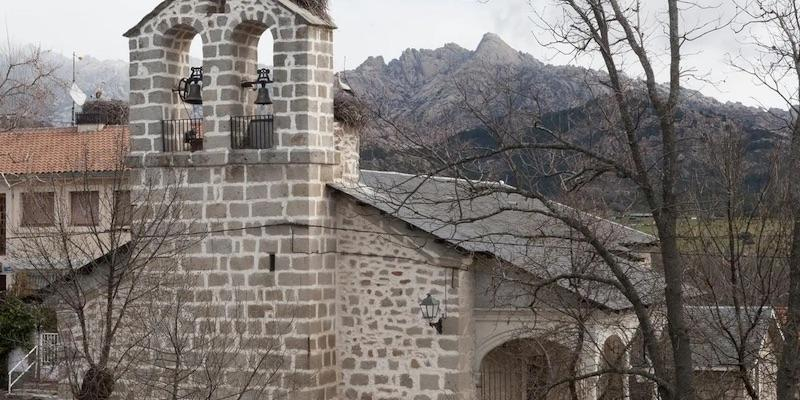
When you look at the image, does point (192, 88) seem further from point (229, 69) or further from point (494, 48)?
point (494, 48)

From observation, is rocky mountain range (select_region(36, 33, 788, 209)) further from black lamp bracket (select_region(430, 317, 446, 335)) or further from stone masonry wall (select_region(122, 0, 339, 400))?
black lamp bracket (select_region(430, 317, 446, 335))

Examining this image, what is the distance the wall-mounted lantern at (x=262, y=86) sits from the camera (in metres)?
20.5

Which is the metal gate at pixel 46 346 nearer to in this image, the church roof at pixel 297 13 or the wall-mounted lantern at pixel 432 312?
the church roof at pixel 297 13

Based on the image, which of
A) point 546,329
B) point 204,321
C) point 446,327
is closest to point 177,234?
point 204,321

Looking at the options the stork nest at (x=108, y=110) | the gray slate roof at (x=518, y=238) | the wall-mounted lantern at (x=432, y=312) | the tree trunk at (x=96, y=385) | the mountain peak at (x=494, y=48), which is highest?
the mountain peak at (x=494, y=48)

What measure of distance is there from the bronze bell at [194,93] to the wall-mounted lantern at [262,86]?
708mm

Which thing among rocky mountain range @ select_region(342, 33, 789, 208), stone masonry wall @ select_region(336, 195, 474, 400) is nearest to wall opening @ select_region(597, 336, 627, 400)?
stone masonry wall @ select_region(336, 195, 474, 400)

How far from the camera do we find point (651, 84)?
15.6 metres

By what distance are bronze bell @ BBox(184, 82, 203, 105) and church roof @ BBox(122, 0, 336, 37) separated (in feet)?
4.06

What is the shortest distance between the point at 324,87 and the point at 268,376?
180 inches

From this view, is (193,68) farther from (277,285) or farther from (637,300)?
(637,300)

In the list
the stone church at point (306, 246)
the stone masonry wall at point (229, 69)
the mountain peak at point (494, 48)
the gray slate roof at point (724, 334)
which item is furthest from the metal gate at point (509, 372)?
the mountain peak at point (494, 48)

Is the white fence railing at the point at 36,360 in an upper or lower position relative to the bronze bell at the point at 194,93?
lower

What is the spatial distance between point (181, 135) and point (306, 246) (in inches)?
113
